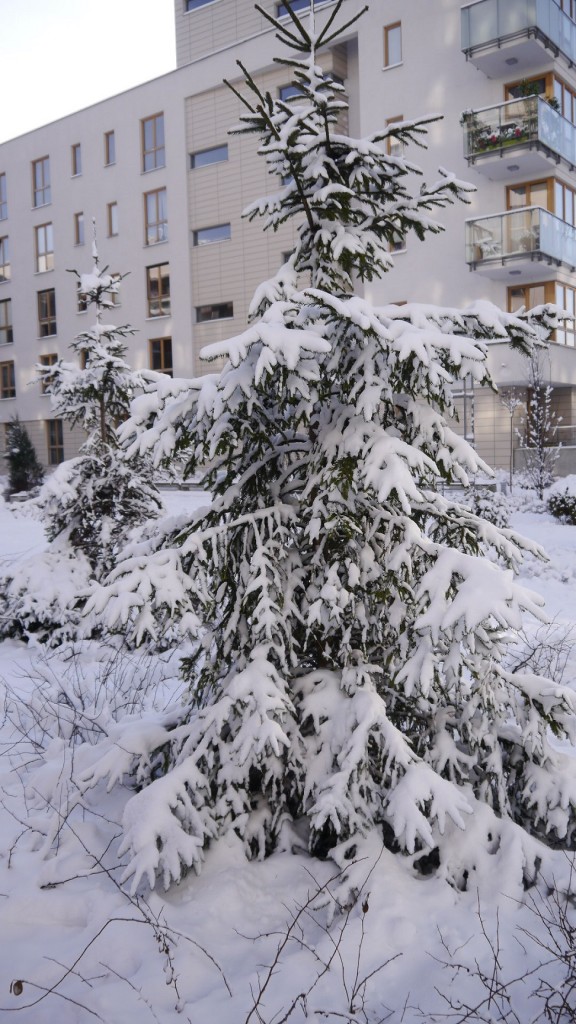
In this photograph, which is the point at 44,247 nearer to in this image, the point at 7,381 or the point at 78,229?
the point at 78,229

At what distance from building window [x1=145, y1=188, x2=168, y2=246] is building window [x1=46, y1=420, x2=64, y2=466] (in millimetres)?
8932

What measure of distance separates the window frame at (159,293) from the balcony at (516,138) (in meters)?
12.0

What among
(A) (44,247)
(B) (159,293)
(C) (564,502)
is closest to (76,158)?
(A) (44,247)

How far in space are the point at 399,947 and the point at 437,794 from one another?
561 mm

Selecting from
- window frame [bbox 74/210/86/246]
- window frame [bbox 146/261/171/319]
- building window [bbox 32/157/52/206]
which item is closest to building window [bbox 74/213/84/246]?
window frame [bbox 74/210/86/246]

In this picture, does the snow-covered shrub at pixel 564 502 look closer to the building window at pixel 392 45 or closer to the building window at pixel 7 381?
the building window at pixel 392 45

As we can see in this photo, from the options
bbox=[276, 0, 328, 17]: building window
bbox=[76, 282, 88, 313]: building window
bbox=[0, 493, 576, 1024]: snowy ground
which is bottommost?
bbox=[0, 493, 576, 1024]: snowy ground

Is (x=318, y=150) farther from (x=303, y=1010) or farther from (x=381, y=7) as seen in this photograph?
(x=381, y=7)

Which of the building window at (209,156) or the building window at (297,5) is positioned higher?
the building window at (297,5)

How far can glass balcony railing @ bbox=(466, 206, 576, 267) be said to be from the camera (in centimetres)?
1864

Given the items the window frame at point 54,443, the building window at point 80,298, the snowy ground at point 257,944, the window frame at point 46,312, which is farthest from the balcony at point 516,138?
the snowy ground at point 257,944

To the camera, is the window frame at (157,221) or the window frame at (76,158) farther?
the window frame at (76,158)

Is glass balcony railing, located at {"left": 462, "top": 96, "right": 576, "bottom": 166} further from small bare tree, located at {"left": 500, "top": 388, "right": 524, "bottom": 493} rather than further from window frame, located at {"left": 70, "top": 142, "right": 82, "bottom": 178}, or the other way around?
window frame, located at {"left": 70, "top": 142, "right": 82, "bottom": 178}

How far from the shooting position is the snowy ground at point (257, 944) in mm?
2449
